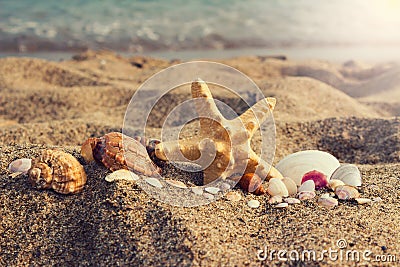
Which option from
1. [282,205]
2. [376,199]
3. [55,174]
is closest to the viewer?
[55,174]

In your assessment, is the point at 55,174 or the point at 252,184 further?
the point at 252,184

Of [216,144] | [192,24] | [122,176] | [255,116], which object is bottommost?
[192,24]

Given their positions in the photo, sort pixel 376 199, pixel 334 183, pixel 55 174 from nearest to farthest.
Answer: pixel 55 174 < pixel 376 199 < pixel 334 183

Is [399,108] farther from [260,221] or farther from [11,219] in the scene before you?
[11,219]

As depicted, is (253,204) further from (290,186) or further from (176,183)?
(176,183)

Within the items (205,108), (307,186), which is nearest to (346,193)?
(307,186)

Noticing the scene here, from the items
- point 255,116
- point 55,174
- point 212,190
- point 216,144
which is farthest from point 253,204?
point 55,174

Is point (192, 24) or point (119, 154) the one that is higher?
point (119, 154)
